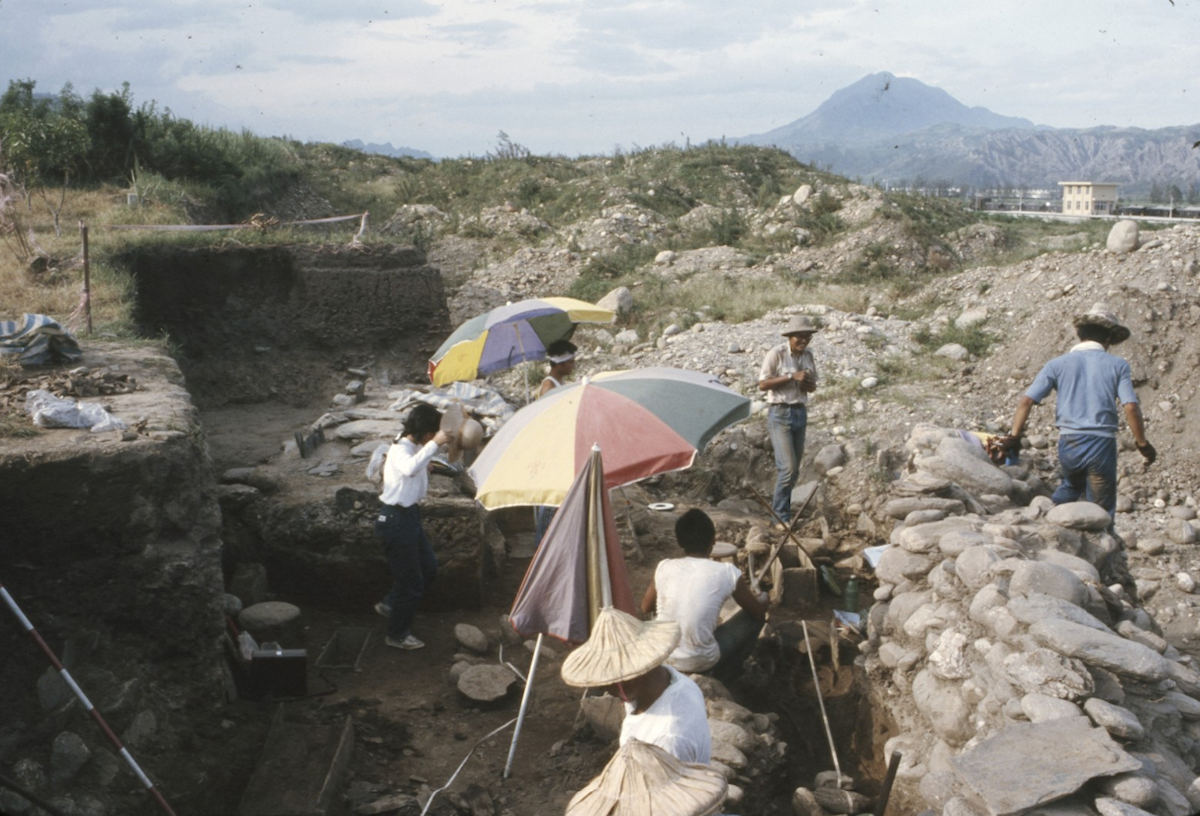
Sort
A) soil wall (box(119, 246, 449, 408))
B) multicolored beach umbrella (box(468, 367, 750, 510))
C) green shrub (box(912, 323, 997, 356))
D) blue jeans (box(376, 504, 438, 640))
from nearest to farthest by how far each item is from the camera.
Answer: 1. multicolored beach umbrella (box(468, 367, 750, 510))
2. blue jeans (box(376, 504, 438, 640))
3. soil wall (box(119, 246, 449, 408))
4. green shrub (box(912, 323, 997, 356))

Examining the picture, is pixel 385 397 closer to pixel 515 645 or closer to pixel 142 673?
pixel 515 645

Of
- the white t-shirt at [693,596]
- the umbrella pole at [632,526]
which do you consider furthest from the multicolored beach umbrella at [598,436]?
the umbrella pole at [632,526]

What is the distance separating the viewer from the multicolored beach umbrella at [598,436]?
4637mm

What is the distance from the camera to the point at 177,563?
15.8ft

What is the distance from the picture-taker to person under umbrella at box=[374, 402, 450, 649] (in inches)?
217

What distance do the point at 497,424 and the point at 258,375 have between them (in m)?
3.48

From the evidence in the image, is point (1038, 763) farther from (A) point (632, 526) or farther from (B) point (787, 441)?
(A) point (632, 526)

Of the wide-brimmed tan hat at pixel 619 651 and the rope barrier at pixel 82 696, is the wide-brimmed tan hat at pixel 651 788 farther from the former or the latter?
the rope barrier at pixel 82 696

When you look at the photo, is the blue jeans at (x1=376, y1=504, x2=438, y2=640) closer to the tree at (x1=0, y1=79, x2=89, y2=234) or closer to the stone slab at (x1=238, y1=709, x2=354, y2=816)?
the stone slab at (x1=238, y1=709, x2=354, y2=816)

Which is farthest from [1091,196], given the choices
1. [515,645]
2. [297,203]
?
[515,645]

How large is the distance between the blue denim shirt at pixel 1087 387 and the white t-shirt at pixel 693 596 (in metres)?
2.73

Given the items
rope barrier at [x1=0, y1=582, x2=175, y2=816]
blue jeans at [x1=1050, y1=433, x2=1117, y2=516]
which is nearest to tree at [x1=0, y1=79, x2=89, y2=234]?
rope barrier at [x1=0, y1=582, x2=175, y2=816]

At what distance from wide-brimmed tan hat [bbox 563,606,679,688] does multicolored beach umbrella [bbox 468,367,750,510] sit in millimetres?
1142

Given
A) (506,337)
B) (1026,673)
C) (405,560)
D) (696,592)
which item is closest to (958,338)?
(506,337)
